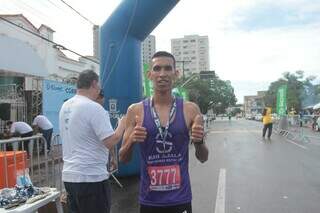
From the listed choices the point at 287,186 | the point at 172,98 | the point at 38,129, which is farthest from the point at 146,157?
the point at 38,129

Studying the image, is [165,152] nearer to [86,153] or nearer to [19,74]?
[86,153]

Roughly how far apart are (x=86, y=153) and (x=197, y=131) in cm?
159

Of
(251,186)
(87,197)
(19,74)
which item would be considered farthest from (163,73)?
(19,74)

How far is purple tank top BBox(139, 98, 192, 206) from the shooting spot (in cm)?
328

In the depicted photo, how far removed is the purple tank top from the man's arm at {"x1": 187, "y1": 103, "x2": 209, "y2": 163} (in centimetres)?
8

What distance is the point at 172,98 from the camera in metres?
3.50

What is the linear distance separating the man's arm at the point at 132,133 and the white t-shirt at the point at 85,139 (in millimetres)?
917

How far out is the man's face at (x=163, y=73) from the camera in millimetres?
3434

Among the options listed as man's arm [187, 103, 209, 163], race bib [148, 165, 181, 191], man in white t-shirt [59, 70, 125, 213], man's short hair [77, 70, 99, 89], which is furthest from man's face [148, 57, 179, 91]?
man's short hair [77, 70, 99, 89]

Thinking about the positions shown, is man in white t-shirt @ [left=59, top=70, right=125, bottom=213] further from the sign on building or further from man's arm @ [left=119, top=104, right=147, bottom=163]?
the sign on building

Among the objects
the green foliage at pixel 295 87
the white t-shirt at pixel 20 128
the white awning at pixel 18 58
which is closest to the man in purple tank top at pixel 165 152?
the white t-shirt at pixel 20 128

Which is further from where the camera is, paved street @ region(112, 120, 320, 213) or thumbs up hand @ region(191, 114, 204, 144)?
paved street @ region(112, 120, 320, 213)

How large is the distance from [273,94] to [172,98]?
10647 cm

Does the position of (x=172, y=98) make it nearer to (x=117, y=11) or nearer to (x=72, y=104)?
(x=72, y=104)
